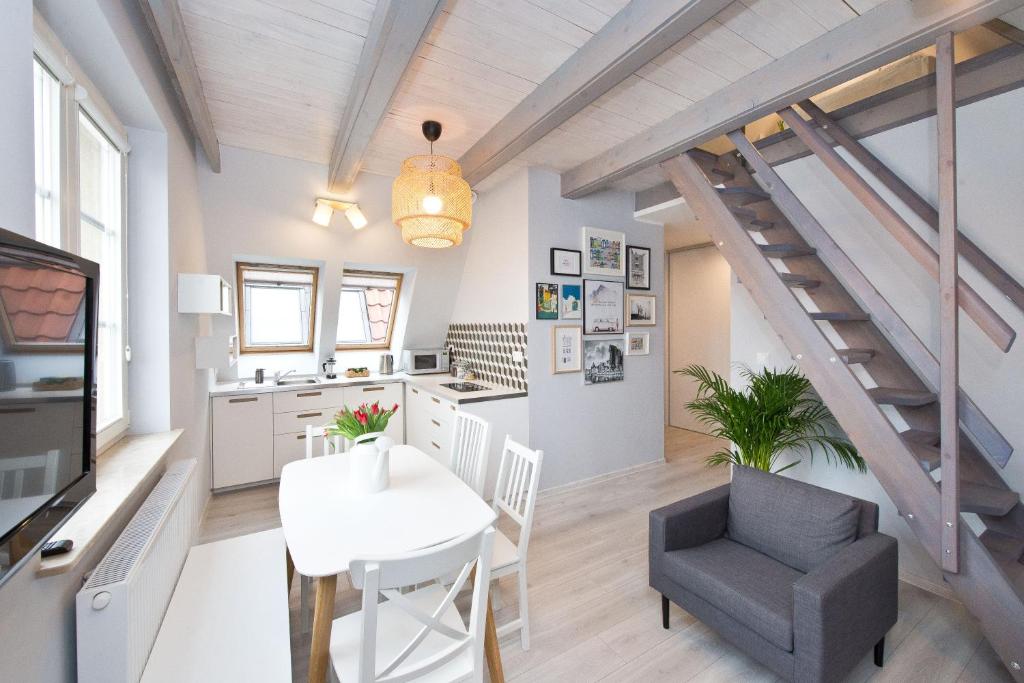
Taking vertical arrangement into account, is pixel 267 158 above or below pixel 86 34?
above

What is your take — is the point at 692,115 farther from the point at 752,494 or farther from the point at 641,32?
the point at 752,494

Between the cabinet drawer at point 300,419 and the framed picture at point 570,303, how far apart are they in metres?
2.33

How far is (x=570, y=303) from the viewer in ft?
12.3

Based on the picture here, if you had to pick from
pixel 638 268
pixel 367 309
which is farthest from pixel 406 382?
pixel 638 268

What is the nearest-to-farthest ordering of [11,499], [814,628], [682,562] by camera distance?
[11,499]
[814,628]
[682,562]

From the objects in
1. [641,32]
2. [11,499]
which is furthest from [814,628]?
[641,32]

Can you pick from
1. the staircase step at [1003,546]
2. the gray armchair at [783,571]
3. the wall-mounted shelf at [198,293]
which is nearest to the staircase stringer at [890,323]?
the staircase step at [1003,546]

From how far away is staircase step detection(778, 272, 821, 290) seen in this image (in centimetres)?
232

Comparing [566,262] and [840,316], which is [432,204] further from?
[840,316]

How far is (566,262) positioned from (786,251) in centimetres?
167

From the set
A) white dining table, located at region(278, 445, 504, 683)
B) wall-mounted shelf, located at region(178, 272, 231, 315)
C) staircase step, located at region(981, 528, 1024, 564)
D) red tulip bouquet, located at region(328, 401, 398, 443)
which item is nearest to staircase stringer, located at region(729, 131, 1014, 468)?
staircase step, located at region(981, 528, 1024, 564)

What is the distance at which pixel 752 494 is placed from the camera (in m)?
2.13

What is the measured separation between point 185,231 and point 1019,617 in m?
4.38

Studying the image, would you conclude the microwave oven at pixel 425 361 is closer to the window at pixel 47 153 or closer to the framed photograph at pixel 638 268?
the framed photograph at pixel 638 268
